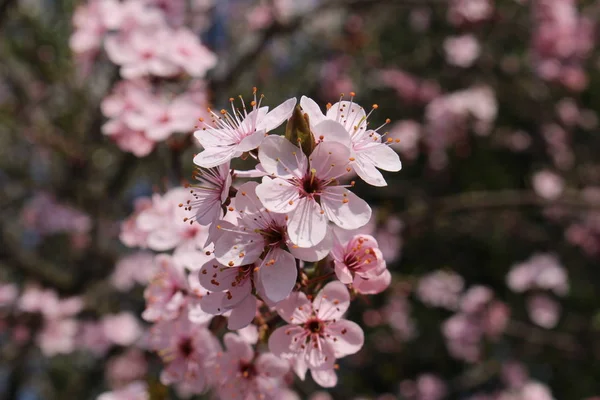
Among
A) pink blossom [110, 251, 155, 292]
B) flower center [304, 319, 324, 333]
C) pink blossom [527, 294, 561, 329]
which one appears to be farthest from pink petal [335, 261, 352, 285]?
pink blossom [527, 294, 561, 329]

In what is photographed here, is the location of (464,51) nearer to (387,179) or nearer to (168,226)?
(387,179)

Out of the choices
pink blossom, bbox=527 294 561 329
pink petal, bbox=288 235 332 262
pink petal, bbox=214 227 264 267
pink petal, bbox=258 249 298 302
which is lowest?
pink blossom, bbox=527 294 561 329

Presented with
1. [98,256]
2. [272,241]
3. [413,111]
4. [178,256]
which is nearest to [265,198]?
[272,241]

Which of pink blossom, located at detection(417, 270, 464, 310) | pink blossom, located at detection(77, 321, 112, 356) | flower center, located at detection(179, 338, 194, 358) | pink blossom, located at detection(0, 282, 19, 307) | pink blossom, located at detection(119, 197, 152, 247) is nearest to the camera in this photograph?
flower center, located at detection(179, 338, 194, 358)

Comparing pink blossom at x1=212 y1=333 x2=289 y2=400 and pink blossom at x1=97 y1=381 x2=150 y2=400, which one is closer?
pink blossom at x1=212 y1=333 x2=289 y2=400

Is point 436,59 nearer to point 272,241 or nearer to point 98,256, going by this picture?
point 98,256

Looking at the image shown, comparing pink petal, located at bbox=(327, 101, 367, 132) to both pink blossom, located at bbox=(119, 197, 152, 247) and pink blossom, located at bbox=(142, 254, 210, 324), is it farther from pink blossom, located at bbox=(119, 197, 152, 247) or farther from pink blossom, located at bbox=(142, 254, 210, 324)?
pink blossom, located at bbox=(119, 197, 152, 247)
